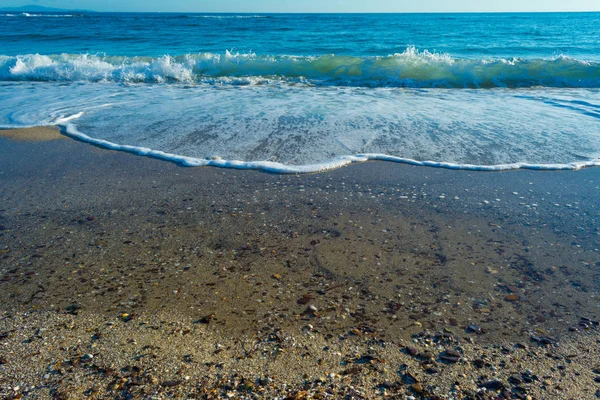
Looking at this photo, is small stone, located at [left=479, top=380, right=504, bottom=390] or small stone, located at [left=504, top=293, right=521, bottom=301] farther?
small stone, located at [left=504, top=293, right=521, bottom=301]

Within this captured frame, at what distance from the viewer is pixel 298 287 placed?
8.54 ft

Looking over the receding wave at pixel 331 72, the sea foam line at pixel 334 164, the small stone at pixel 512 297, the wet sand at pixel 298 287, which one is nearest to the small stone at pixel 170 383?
the wet sand at pixel 298 287

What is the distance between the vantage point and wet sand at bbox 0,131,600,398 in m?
1.94

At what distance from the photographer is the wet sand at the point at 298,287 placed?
1937 millimetres

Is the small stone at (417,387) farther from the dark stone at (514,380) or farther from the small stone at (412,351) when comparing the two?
the dark stone at (514,380)

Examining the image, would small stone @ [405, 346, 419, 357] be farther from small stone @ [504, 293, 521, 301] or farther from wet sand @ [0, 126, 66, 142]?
wet sand @ [0, 126, 66, 142]

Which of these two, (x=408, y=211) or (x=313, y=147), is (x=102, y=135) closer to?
(x=313, y=147)

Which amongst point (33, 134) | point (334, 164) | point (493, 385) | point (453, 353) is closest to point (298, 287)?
point (453, 353)

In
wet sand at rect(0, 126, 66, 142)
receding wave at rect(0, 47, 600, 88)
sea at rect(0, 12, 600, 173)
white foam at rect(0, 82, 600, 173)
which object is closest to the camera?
white foam at rect(0, 82, 600, 173)

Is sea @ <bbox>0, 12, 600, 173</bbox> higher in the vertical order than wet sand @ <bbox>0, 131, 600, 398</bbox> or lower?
higher

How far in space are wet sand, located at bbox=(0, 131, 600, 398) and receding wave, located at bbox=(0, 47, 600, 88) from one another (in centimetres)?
793

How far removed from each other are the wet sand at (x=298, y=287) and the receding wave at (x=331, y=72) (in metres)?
7.93

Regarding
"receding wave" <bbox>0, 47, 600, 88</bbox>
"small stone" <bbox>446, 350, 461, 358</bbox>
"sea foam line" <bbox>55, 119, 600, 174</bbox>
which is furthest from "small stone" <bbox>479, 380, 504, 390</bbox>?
"receding wave" <bbox>0, 47, 600, 88</bbox>

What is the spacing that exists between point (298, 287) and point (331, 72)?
10912mm
